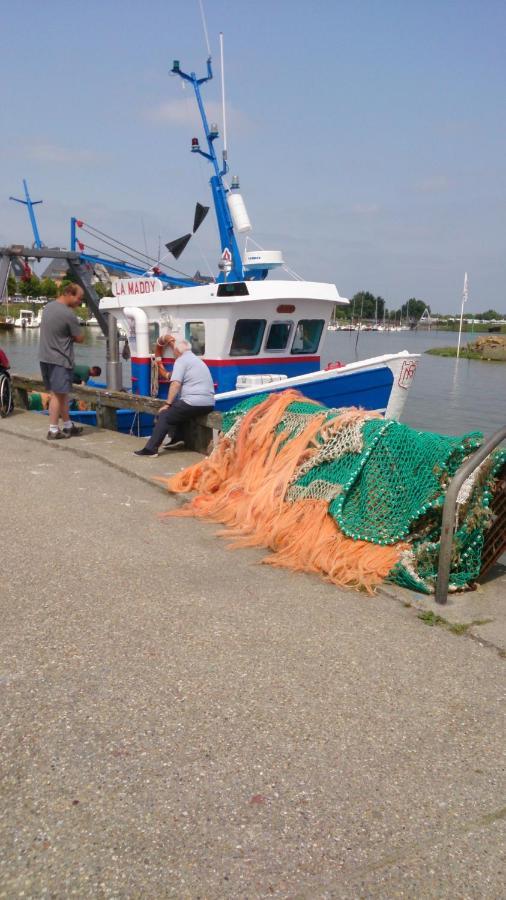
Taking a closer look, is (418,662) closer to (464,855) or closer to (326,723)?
(326,723)

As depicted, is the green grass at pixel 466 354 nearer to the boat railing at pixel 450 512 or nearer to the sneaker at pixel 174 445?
the sneaker at pixel 174 445

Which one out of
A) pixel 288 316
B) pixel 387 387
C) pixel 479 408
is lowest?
pixel 479 408

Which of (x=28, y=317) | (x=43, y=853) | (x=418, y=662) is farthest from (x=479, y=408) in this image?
(x=28, y=317)

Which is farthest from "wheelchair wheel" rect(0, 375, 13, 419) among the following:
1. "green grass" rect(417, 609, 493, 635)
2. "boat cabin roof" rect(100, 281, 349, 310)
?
"green grass" rect(417, 609, 493, 635)

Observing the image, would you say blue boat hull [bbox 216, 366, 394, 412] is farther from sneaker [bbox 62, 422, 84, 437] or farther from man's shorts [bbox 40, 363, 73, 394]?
man's shorts [bbox 40, 363, 73, 394]

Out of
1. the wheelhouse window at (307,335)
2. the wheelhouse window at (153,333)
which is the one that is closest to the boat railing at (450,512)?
the wheelhouse window at (307,335)

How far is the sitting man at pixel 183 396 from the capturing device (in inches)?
309

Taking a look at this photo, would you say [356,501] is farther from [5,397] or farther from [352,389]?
[5,397]

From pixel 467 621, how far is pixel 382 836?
1.88 metres

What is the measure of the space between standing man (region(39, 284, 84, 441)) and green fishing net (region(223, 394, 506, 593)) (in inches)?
166

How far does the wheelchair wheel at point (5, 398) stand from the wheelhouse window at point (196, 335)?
110 inches

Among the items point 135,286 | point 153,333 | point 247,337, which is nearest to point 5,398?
point 153,333

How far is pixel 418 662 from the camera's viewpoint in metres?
3.48

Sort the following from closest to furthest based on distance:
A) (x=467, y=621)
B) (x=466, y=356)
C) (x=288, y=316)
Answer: (x=467, y=621)
(x=288, y=316)
(x=466, y=356)
